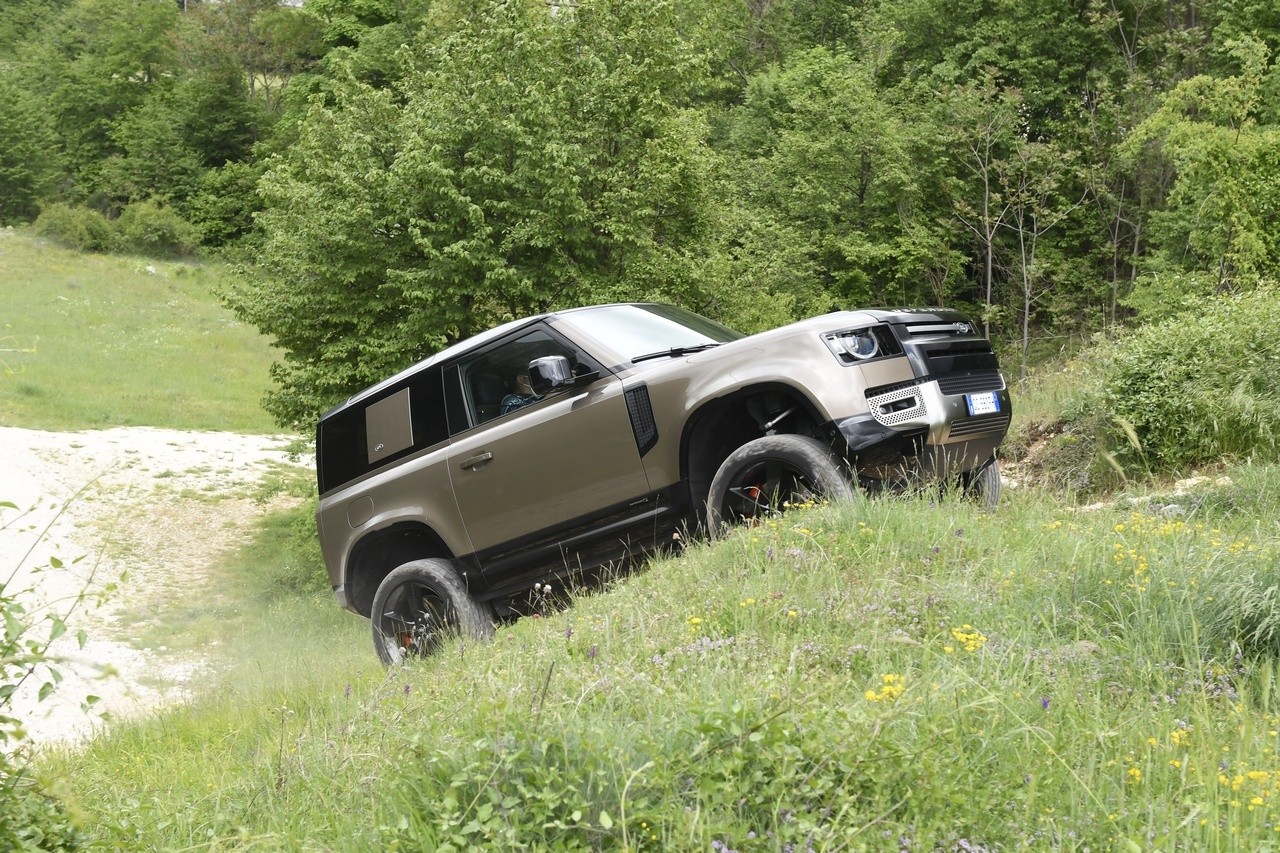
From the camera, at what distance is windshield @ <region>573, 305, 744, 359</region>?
6.67 metres

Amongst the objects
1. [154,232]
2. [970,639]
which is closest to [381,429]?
[970,639]

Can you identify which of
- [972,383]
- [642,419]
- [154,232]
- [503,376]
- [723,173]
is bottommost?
[972,383]

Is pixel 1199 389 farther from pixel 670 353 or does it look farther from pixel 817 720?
pixel 817 720

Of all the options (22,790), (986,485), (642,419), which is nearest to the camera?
(22,790)

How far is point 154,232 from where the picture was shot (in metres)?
53.0

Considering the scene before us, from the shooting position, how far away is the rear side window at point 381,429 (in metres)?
7.25

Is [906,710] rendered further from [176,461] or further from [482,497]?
[176,461]

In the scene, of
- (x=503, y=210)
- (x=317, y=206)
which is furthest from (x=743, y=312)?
(x=317, y=206)

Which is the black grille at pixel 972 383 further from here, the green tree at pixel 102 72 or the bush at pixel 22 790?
the green tree at pixel 102 72

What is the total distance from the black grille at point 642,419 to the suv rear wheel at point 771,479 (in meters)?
0.45

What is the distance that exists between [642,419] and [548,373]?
59 cm

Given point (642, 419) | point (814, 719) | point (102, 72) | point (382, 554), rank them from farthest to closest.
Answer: point (102, 72) < point (382, 554) < point (642, 419) < point (814, 719)

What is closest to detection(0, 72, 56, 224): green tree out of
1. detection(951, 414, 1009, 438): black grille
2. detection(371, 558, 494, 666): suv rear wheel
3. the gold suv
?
the gold suv

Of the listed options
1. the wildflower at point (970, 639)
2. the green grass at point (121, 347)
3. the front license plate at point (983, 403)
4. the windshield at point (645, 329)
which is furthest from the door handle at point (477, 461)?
the green grass at point (121, 347)
